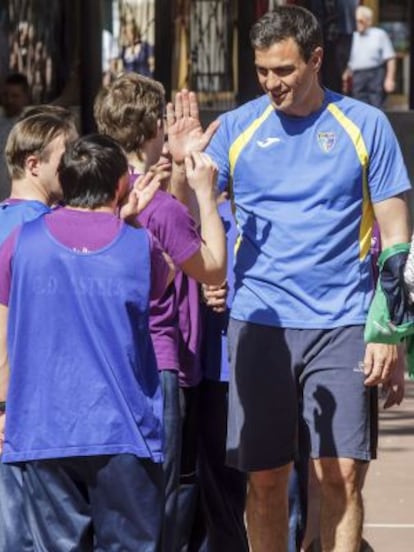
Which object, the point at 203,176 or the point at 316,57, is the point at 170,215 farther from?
the point at 316,57

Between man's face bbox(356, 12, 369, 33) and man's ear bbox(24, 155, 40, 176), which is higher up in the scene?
man's ear bbox(24, 155, 40, 176)

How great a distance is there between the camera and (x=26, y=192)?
6125 millimetres

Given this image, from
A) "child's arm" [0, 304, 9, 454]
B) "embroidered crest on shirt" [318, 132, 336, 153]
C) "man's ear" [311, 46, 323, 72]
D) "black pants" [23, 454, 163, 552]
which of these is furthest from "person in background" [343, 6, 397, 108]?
"black pants" [23, 454, 163, 552]

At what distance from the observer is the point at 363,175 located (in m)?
6.22

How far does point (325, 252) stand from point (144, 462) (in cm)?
131

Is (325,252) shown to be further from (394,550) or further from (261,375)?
(394,550)

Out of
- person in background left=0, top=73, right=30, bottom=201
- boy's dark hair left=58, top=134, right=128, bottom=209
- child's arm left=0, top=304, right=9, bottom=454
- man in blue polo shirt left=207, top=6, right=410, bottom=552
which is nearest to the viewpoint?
boy's dark hair left=58, top=134, right=128, bottom=209

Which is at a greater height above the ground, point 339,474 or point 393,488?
point 339,474

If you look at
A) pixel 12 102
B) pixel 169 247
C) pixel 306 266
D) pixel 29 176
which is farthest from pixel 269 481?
pixel 12 102

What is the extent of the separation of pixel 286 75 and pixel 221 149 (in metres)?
0.37

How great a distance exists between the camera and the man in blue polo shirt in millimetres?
6207

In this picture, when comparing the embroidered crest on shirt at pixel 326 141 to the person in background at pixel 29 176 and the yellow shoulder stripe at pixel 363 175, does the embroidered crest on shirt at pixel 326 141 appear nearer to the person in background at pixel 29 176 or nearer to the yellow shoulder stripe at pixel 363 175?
the yellow shoulder stripe at pixel 363 175

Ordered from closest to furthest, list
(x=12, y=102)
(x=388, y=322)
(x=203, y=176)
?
1. (x=388, y=322)
2. (x=203, y=176)
3. (x=12, y=102)

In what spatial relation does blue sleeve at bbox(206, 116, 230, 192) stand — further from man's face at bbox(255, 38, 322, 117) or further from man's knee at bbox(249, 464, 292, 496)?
man's knee at bbox(249, 464, 292, 496)
